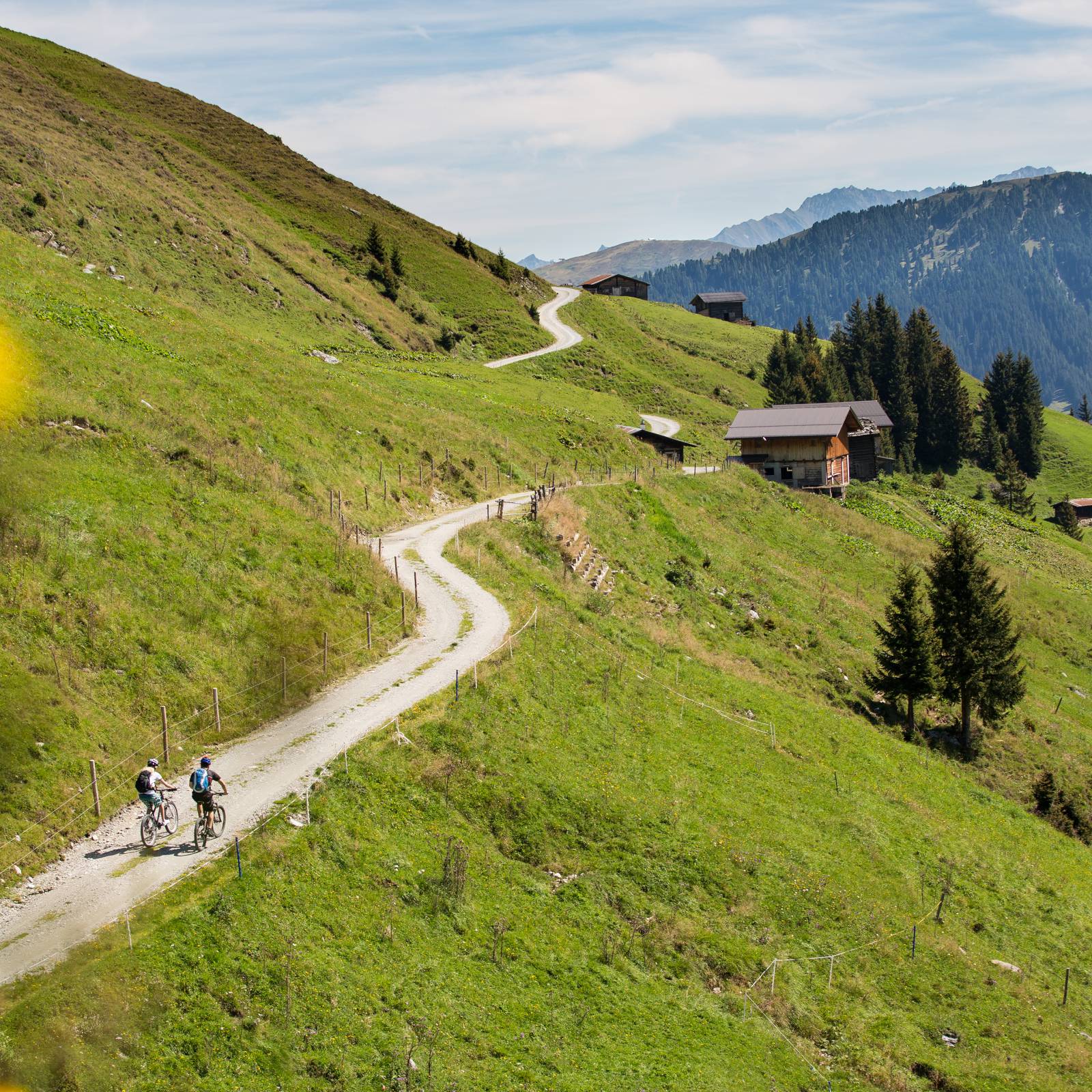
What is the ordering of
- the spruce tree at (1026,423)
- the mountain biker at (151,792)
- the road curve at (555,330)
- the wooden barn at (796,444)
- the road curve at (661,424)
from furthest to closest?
the spruce tree at (1026,423), the road curve at (555,330), the road curve at (661,424), the wooden barn at (796,444), the mountain biker at (151,792)

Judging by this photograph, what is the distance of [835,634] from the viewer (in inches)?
1748

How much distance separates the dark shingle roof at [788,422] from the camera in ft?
252

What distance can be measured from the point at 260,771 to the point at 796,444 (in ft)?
211

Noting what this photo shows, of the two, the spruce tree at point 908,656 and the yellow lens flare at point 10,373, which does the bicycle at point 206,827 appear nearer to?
the yellow lens flare at point 10,373

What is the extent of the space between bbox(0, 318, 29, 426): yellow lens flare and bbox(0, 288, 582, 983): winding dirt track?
12684mm

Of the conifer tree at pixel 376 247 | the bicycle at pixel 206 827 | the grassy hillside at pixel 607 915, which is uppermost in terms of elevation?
the conifer tree at pixel 376 247

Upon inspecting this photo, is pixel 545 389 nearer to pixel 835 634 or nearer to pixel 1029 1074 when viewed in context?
pixel 835 634

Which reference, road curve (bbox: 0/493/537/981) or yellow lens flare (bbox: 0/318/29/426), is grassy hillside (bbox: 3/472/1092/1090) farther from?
yellow lens flare (bbox: 0/318/29/426)

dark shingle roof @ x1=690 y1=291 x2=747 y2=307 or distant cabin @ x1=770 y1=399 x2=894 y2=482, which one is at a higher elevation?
dark shingle roof @ x1=690 y1=291 x2=747 y2=307

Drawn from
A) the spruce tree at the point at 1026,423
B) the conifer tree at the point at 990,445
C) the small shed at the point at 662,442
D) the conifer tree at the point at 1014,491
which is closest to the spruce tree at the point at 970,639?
the small shed at the point at 662,442

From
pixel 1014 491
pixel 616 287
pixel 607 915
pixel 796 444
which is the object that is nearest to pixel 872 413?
pixel 1014 491

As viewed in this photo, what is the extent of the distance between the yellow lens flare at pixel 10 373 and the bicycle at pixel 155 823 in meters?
15.7

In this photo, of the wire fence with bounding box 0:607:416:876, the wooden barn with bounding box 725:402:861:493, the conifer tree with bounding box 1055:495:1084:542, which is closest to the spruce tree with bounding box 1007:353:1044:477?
the conifer tree with bounding box 1055:495:1084:542

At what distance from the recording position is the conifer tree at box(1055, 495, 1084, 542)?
102 metres
